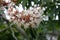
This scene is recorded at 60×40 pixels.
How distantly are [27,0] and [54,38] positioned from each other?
0.35 m

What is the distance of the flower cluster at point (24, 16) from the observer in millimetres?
1086

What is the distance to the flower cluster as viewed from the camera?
1.09 metres

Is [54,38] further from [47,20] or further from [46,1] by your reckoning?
[46,1]

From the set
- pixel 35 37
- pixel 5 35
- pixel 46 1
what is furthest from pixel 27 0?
pixel 5 35

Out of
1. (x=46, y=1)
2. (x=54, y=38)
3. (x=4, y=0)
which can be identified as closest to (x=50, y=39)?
(x=54, y=38)

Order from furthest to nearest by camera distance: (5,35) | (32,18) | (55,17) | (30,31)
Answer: (5,35)
(30,31)
(55,17)
(32,18)

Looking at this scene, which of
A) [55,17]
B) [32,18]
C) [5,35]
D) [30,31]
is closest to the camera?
[32,18]

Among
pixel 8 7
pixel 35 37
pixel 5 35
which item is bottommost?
pixel 5 35

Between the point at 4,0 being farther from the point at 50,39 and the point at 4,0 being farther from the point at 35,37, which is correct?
the point at 50,39

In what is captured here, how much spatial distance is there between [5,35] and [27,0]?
0.80m

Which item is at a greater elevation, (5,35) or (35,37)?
(35,37)

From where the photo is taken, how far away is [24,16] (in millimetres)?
1089

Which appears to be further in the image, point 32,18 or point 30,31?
point 30,31

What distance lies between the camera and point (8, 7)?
3.74 feet
